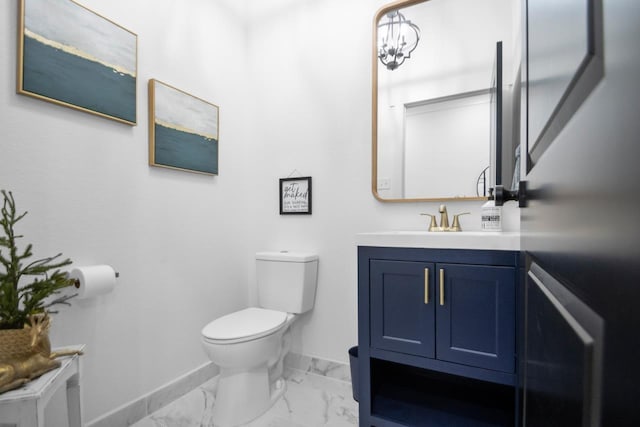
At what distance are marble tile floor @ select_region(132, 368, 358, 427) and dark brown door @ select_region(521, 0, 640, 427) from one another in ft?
4.66

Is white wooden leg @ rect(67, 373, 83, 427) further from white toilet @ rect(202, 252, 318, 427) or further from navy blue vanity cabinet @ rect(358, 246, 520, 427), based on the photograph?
navy blue vanity cabinet @ rect(358, 246, 520, 427)

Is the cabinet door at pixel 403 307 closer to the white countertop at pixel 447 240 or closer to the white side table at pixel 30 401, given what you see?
the white countertop at pixel 447 240

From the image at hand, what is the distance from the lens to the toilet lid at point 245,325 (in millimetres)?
1494

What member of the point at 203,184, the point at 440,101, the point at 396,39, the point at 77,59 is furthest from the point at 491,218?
the point at 77,59

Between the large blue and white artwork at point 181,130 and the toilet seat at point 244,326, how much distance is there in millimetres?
884

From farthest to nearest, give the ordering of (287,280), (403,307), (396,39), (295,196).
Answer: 1. (295,196)
2. (287,280)
3. (396,39)
4. (403,307)

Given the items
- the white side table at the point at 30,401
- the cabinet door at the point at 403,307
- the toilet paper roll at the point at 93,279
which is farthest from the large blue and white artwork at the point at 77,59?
the cabinet door at the point at 403,307

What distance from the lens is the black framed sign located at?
207cm

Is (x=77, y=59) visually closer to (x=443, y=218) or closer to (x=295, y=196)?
(x=295, y=196)

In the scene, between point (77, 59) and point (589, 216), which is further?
point (77, 59)

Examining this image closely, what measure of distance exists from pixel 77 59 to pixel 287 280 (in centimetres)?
146

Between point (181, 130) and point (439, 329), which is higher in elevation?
point (181, 130)

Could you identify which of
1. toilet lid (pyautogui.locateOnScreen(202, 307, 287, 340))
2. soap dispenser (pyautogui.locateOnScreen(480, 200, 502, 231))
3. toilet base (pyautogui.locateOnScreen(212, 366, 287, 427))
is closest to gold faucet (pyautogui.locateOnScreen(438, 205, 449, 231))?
soap dispenser (pyautogui.locateOnScreen(480, 200, 502, 231))

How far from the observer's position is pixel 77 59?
1.33 metres
